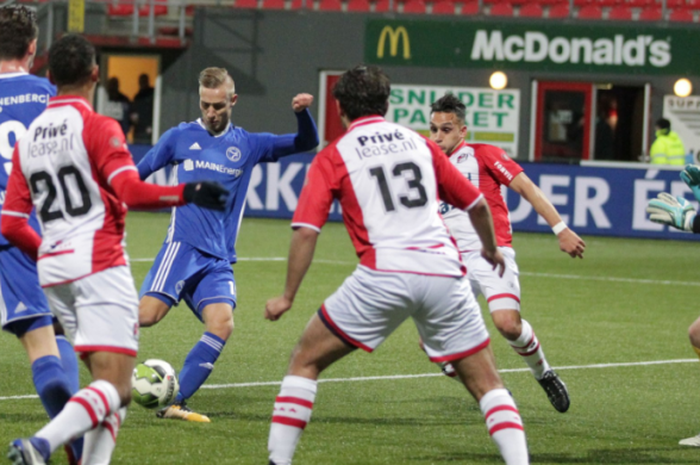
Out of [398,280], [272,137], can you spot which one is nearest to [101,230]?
[398,280]

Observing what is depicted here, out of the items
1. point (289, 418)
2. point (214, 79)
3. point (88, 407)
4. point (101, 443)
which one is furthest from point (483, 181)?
point (88, 407)

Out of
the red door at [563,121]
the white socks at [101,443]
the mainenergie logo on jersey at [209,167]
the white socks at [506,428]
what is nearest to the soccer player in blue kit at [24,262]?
the white socks at [101,443]

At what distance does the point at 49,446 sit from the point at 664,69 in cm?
2183

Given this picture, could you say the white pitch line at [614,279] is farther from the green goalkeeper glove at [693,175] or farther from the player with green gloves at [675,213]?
the player with green gloves at [675,213]

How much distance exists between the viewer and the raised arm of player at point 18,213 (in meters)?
4.90

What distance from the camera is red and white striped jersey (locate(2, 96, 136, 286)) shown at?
4.71 m

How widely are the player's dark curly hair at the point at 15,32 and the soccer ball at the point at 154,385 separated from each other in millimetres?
1925

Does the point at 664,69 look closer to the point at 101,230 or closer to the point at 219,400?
the point at 219,400

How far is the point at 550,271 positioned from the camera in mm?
15453

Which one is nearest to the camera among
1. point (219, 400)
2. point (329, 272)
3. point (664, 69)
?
point (219, 400)

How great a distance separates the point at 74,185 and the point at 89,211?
0.12 metres

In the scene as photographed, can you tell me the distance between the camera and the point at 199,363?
679 centimetres

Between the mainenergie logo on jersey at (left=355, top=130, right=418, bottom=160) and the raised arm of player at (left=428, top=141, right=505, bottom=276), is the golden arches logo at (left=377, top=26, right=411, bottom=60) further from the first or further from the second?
the mainenergie logo on jersey at (left=355, top=130, right=418, bottom=160)

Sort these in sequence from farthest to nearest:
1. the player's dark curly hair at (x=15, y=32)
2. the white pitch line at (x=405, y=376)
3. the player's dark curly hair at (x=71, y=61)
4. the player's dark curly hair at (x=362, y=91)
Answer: the white pitch line at (x=405, y=376) < the player's dark curly hair at (x=15, y=32) < the player's dark curly hair at (x=362, y=91) < the player's dark curly hair at (x=71, y=61)
